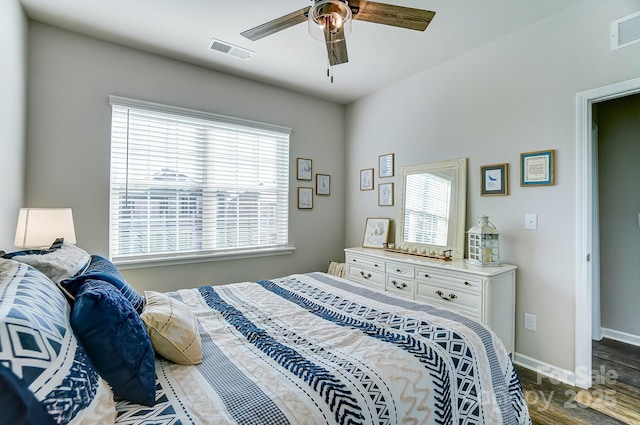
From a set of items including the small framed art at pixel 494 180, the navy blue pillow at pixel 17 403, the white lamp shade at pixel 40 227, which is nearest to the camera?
the navy blue pillow at pixel 17 403

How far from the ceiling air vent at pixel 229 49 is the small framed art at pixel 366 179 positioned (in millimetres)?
1967

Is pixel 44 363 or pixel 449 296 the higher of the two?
pixel 44 363

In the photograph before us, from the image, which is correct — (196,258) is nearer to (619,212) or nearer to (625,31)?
(625,31)

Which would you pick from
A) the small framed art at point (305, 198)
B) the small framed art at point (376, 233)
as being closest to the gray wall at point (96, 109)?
the small framed art at point (305, 198)

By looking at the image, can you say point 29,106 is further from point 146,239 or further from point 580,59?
point 580,59

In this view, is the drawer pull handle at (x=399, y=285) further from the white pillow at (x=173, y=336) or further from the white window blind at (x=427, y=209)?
the white pillow at (x=173, y=336)

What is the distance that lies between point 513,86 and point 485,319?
78.8 inches

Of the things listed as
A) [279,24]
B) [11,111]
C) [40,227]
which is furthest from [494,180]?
Answer: [11,111]

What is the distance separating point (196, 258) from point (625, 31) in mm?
3952

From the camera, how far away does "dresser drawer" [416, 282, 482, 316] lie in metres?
2.40

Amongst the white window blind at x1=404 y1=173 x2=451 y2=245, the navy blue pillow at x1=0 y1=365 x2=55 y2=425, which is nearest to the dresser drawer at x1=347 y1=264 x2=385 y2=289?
the white window blind at x1=404 y1=173 x2=451 y2=245

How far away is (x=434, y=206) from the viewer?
10.5ft

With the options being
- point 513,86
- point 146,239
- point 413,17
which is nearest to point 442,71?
point 513,86

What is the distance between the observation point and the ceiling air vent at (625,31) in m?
2.04
